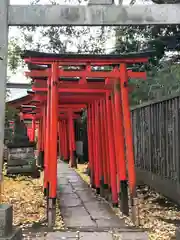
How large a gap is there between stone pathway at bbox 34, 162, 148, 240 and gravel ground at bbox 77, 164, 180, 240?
0.93 ft

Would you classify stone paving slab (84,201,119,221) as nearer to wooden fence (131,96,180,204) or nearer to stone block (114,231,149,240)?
stone block (114,231,149,240)

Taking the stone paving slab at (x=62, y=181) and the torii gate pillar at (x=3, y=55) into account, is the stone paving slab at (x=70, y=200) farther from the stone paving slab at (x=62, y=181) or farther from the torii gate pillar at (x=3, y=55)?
the torii gate pillar at (x=3, y=55)

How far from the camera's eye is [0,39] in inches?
211

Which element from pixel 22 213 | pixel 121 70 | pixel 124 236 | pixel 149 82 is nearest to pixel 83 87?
pixel 121 70

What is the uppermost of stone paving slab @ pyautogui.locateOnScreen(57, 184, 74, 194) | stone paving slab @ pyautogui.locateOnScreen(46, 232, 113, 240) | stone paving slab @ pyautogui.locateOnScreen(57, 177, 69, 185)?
stone paving slab @ pyautogui.locateOnScreen(57, 177, 69, 185)

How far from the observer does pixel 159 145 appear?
973cm

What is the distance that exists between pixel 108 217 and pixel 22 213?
170 centimetres

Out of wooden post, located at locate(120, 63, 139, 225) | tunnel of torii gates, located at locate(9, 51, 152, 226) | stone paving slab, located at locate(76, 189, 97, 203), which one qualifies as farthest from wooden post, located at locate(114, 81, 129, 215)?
stone paving slab, located at locate(76, 189, 97, 203)

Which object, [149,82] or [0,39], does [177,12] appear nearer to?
[0,39]

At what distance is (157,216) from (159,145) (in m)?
2.75

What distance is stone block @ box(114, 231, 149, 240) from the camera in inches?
225

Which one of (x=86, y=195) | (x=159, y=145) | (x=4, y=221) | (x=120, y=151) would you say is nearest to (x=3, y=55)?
(x=4, y=221)

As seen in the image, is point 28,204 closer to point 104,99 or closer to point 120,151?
point 120,151

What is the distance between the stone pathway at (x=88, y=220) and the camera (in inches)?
231
